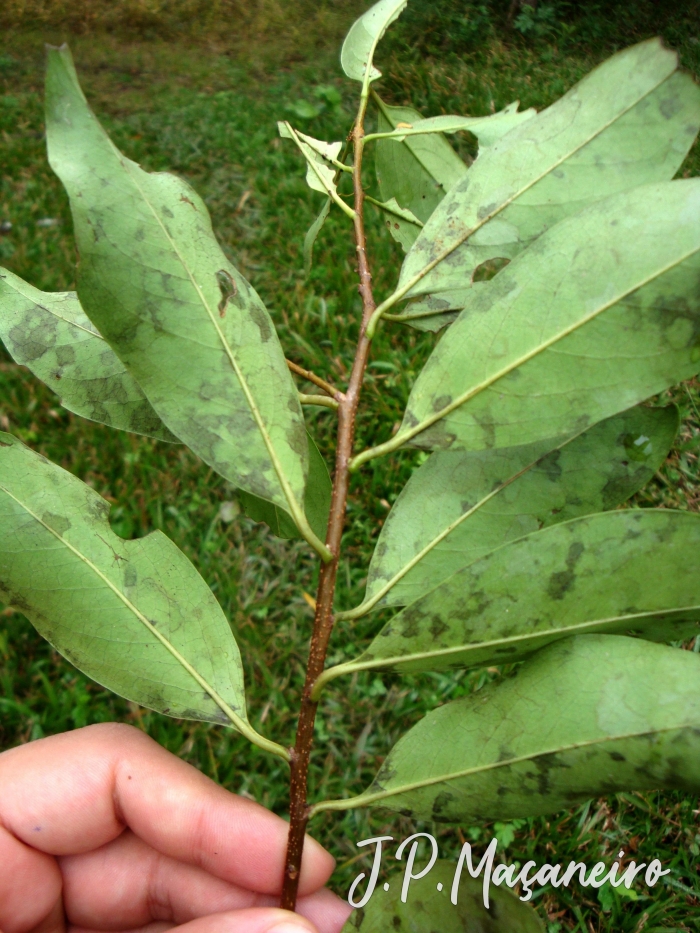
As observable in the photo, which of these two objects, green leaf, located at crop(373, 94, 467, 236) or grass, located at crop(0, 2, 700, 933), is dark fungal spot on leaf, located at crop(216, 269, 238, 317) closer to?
green leaf, located at crop(373, 94, 467, 236)

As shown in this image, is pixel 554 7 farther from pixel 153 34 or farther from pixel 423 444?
pixel 423 444

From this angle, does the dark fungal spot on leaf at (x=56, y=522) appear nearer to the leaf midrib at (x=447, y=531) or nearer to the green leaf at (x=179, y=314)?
the green leaf at (x=179, y=314)

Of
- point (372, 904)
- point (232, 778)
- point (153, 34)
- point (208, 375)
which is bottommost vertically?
point (232, 778)

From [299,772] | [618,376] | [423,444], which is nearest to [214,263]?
[423,444]

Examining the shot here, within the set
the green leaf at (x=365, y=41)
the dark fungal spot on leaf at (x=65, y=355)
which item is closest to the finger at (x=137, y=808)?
the dark fungal spot on leaf at (x=65, y=355)

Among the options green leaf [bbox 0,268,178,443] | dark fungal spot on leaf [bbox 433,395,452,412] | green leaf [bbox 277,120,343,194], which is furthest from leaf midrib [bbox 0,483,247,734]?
green leaf [bbox 277,120,343,194]
